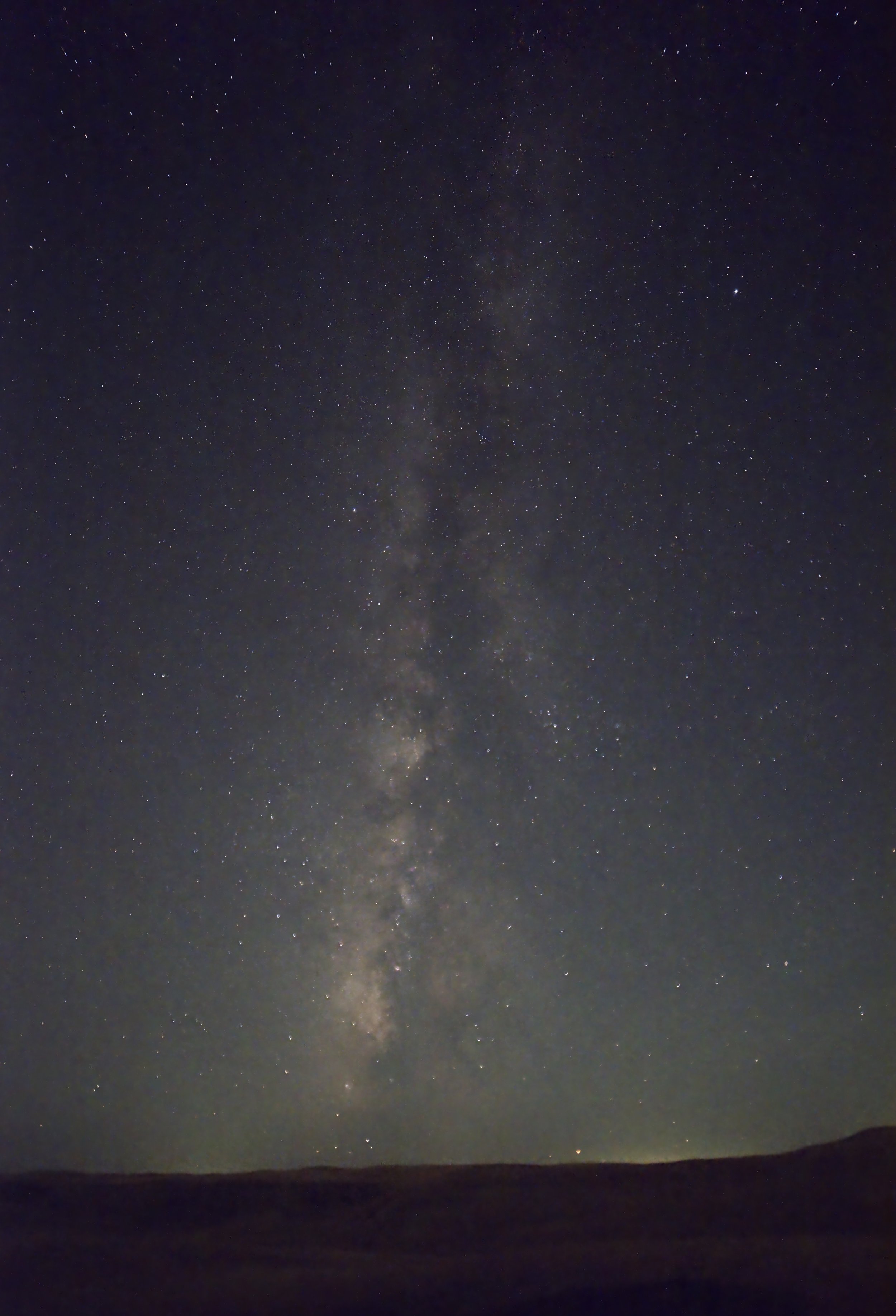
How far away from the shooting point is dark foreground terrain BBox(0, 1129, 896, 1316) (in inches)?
303

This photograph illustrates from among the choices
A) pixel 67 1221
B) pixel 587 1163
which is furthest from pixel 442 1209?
pixel 67 1221

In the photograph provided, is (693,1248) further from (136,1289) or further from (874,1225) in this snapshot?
(136,1289)

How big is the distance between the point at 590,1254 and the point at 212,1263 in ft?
10.3

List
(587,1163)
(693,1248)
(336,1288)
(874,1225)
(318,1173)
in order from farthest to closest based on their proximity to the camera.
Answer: (318,1173)
(587,1163)
(874,1225)
(693,1248)
(336,1288)

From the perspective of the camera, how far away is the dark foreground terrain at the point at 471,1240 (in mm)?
7695

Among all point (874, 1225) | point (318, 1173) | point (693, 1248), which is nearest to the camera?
point (693, 1248)

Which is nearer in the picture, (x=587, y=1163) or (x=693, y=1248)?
(x=693, y=1248)

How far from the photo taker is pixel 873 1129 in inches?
504

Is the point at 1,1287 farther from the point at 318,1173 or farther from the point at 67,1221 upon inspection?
the point at 318,1173

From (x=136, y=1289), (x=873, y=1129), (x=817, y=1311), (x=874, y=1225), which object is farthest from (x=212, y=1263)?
(x=873, y=1129)

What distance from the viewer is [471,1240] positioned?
973cm

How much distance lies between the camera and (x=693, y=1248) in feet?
28.9

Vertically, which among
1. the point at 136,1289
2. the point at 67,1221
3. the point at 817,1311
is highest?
the point at 67,1221

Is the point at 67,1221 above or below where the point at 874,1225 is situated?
above
